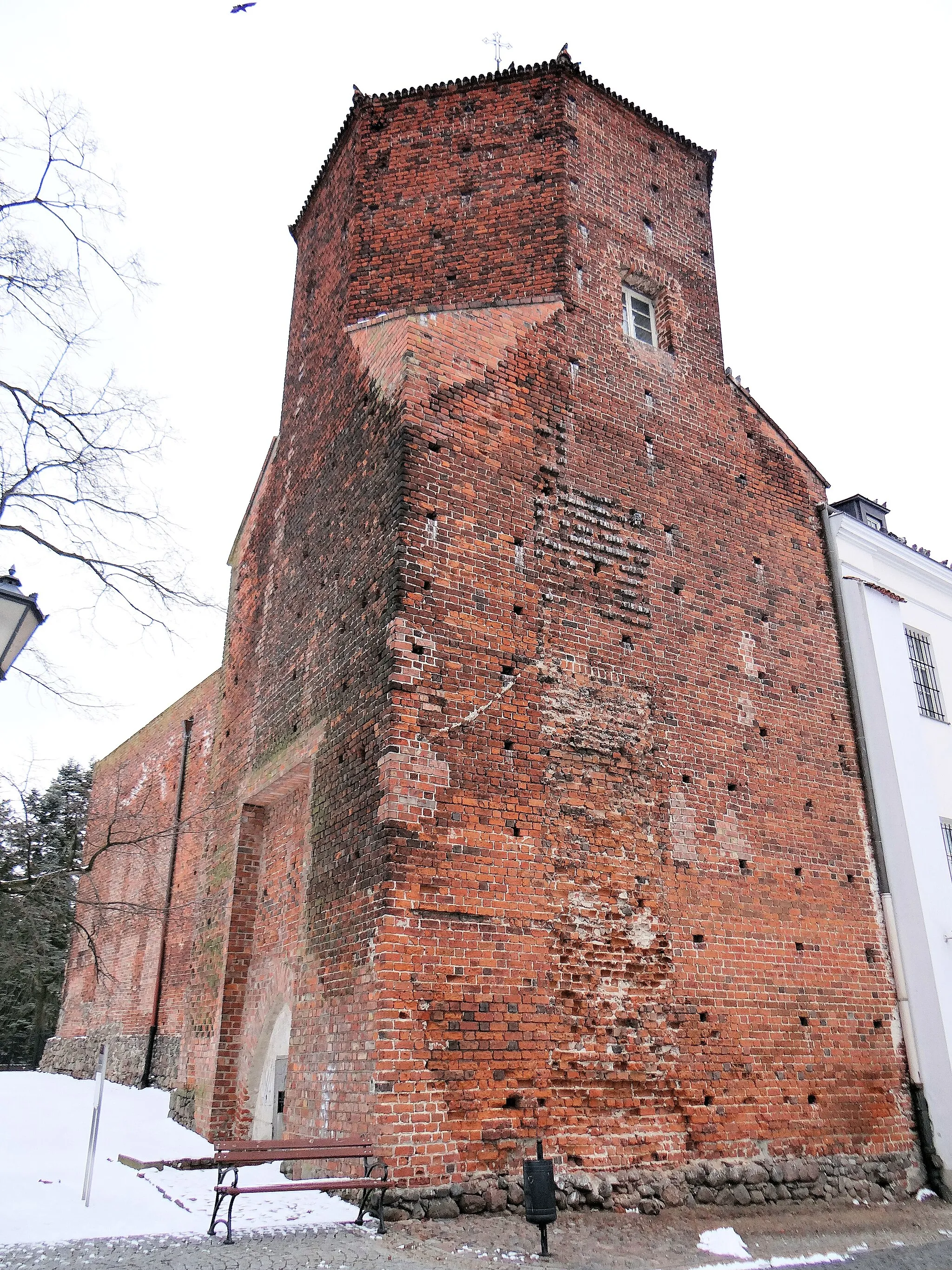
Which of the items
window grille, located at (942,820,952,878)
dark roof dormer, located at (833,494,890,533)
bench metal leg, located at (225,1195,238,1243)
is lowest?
bench metal leg, located at (225,1195,238,1243)

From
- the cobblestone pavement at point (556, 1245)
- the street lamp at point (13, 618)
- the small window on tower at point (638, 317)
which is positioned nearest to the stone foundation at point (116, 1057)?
the cobblestone pavement at point (556, 1245)

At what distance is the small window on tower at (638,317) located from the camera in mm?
11242

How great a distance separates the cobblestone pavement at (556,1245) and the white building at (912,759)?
5.97 ft

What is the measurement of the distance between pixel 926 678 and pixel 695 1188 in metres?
7.98

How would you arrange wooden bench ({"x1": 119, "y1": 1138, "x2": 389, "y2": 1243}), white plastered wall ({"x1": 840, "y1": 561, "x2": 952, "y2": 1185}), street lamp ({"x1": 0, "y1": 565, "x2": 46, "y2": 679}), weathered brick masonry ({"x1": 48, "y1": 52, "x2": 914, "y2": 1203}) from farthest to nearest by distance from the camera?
1. white plastered wall ({"x1": 840, "y1": 561, "x2": 952, "y2": 1185})
2. weathered brick masonry ({"x1": 48, "y1": 52, "x2": 914, "y2": 1203})
3. wooden bench ({"x1": 119, "y1": 1138, "x2": 389, "y2": 1243})
4. street lamp ({"x1": 0, "y1": 565, "x2": 46, "y2": 679})

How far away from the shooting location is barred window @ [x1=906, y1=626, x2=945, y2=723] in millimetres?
12883

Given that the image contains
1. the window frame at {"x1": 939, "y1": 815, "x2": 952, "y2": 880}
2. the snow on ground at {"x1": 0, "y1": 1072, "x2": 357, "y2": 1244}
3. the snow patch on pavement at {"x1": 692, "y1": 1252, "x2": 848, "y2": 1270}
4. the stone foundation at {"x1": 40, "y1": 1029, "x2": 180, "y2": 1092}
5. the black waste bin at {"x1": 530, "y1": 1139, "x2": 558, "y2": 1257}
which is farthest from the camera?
the stone foundation at {"x1": 40, "y1": 1029, "x2": 180, "y2": 1092}

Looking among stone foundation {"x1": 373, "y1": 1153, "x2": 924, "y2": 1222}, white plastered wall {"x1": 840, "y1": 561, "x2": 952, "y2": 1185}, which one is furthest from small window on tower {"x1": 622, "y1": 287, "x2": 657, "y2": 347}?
stone foundation {"x1": 373, "y1": 1153, "x2": 924, "y2": 1222}

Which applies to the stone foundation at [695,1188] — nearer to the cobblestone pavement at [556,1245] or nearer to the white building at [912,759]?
the cobblestone pavement at [556,1245]

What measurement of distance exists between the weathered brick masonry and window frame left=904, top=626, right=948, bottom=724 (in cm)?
222

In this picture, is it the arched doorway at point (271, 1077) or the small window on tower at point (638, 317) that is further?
the small window on tower at point (638, 317)

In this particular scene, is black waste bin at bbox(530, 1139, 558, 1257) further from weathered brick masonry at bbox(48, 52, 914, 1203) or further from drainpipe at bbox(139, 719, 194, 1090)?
drainpipe at bbox(139, 719, 194, 1090)

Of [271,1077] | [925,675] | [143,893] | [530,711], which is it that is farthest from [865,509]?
[143,893]

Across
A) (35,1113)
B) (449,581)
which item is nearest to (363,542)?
(449,581)
